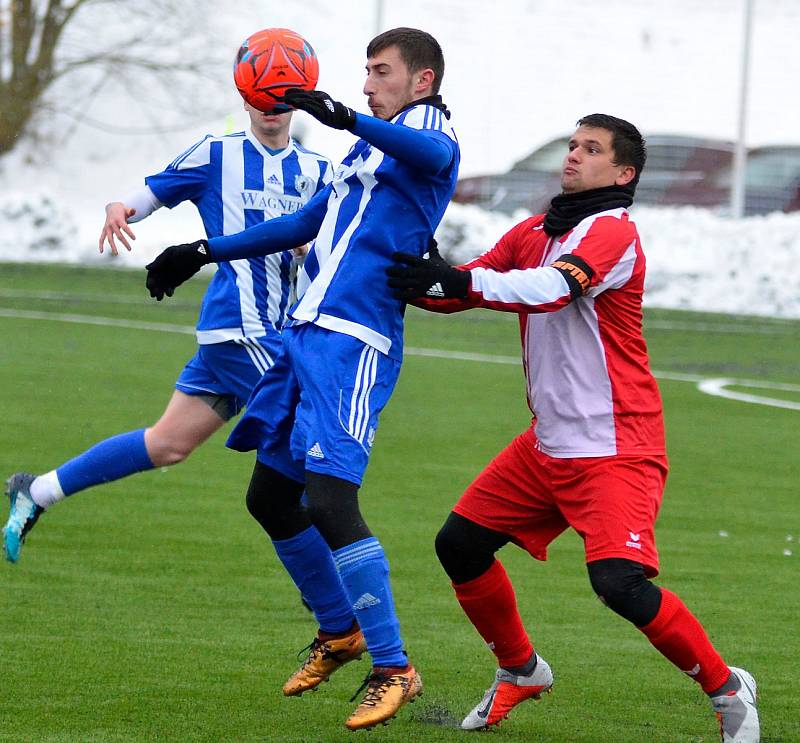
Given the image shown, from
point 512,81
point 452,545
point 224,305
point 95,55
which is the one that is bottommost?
point 452,545

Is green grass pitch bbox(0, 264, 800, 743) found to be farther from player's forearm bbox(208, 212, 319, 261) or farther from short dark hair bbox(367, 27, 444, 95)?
short dark hair bbox(367, 27, 444, 95)

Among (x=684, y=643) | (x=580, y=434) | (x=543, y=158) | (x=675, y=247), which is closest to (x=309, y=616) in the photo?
(x=580, y=434)

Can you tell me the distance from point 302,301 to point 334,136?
28790 millimetres

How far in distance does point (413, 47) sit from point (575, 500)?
1.59 m

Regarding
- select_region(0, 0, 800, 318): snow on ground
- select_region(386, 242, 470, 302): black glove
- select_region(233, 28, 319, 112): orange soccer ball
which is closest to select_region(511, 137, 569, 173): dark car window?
select_region(0, 0, 800, 318): snow on ground

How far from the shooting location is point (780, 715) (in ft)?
17.7

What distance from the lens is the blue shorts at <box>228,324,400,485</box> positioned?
498 centimetres

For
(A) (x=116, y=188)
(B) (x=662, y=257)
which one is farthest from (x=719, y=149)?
(A) (x=116, y=188)

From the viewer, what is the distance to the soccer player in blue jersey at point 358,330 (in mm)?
4941

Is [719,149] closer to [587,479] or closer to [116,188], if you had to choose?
[116,188]

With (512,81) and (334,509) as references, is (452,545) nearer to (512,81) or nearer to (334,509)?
(334,509)

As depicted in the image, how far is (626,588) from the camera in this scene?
4.82 meters

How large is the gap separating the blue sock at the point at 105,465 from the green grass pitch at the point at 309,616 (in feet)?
1.46

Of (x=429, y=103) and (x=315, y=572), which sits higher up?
(x=429, y=103)
